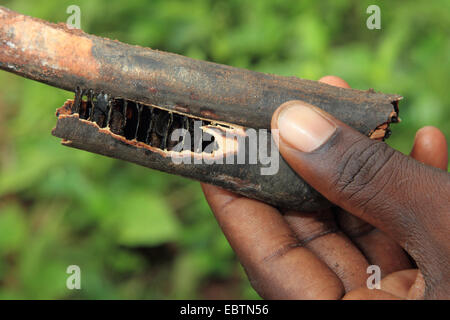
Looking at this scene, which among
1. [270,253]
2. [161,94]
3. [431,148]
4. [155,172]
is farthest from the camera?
[155,172]

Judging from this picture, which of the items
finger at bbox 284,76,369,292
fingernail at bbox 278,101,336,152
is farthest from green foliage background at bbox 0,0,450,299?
fingernail at bbox 278,101,336,152

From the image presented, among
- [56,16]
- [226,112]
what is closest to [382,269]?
[226,112]

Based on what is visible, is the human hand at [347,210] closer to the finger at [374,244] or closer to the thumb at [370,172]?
the thumb at [370,172]

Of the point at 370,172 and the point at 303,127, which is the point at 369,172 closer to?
the point at 370,172

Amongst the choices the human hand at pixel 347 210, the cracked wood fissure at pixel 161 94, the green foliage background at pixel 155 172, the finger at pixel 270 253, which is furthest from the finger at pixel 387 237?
the green foliage background at pixel 155 172

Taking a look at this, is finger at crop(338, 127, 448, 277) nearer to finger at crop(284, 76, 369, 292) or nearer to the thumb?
finger at crop(284, 76, 369, 292)

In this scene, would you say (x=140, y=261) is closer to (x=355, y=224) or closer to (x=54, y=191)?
(x=54, y=191)

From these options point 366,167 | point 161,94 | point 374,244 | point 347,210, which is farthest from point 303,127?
point 374,244
